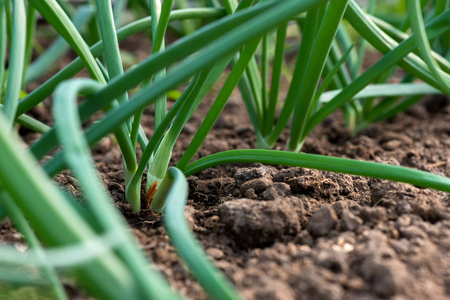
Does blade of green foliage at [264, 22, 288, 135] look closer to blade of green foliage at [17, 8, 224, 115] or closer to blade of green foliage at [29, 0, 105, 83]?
blade of green foliage at [17, 8, 224, 115]

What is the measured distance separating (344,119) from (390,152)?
0.89ft

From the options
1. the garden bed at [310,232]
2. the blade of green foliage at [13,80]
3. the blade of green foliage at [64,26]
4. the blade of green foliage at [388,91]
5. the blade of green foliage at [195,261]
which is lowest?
the garden bed at [310,232]

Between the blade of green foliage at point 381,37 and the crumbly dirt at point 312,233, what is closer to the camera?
the crumbly dirt at point 312,233

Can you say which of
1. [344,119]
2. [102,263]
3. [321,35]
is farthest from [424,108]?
[102,263]

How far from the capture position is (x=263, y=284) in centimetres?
49

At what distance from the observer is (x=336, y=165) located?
2.15ft

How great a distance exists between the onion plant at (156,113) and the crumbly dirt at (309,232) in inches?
2.2

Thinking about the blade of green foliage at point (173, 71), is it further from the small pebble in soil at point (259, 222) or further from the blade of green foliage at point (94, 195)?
the small pebble in soil at point (259, 222)

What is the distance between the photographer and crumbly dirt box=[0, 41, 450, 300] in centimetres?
50

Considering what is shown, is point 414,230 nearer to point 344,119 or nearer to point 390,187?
point 390,187

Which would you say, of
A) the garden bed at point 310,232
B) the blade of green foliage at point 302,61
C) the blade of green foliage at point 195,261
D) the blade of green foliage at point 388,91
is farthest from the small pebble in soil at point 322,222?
the blade of green foliage at point 388,91

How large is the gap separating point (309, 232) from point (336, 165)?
0.09 m

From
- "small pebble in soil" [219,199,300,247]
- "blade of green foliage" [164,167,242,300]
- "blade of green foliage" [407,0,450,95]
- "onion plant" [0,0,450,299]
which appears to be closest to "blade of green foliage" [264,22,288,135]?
"onion plant" [0,0,450,299]

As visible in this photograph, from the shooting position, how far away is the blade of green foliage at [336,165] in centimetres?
61
